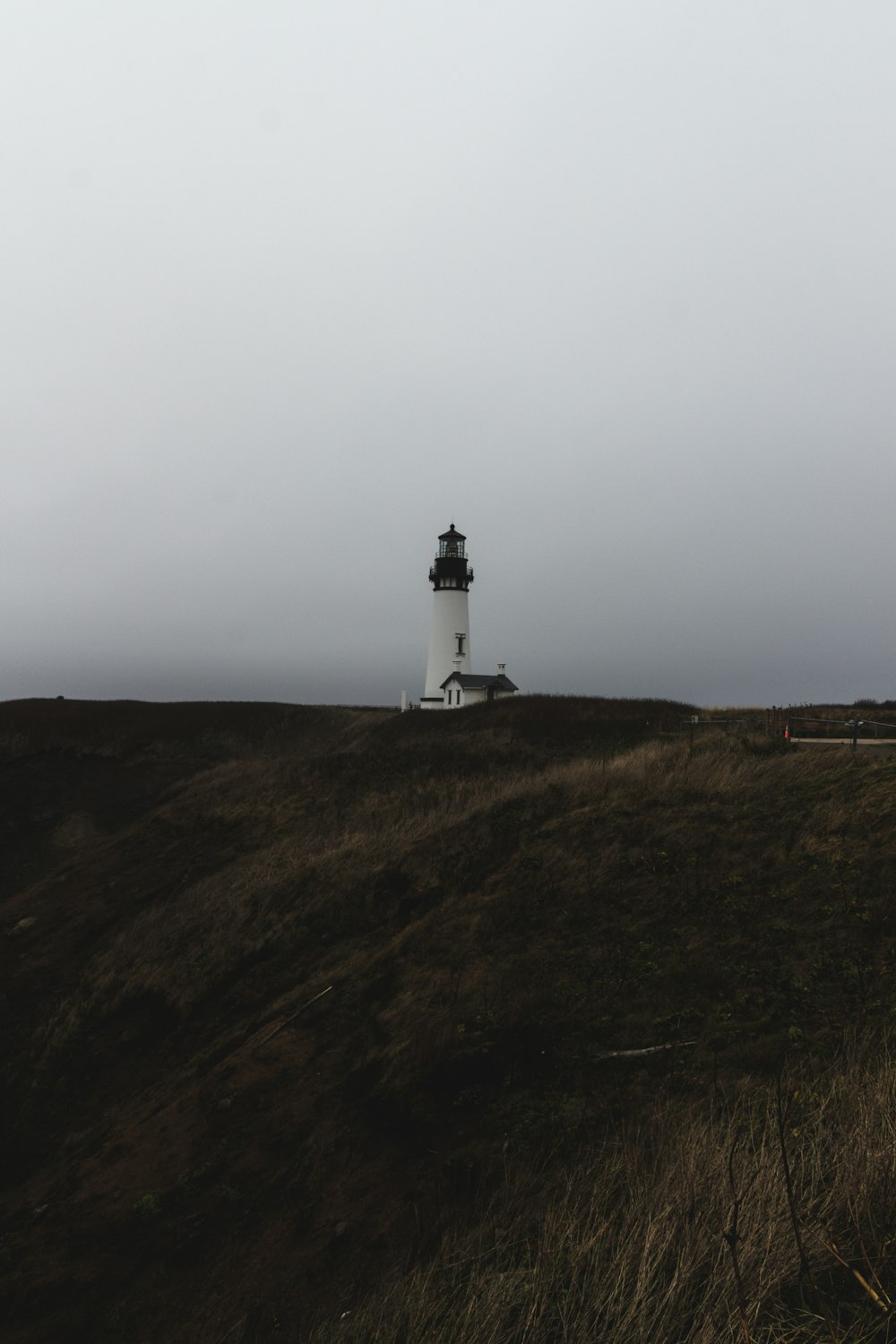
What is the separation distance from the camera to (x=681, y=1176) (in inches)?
187

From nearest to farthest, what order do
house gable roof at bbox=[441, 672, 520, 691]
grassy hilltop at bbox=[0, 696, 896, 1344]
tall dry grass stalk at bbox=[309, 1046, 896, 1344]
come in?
1. tall dry grass stalk at bbox=[309, 1046, 896, 1344]
2. grassy hilltop at bbox=[0, 696, 896, 1344]
3. house gable roof at bbox=[441, 672, 520, 691]

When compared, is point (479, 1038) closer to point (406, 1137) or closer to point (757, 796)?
point (406, 1137)

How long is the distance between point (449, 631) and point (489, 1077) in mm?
40021

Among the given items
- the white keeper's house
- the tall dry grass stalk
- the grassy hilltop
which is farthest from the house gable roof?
the tall dry grass stalk

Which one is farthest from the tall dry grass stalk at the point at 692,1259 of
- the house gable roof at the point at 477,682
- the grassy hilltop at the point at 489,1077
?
the house gable roof at the point at 477,682

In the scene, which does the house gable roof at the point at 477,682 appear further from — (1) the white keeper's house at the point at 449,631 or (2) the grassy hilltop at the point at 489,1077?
(2) the grassy hilltop at the point at 489,1077

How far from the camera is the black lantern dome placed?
4772 cm

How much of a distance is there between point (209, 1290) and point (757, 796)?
11.5 meters

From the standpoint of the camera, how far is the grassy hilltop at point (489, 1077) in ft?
13.1

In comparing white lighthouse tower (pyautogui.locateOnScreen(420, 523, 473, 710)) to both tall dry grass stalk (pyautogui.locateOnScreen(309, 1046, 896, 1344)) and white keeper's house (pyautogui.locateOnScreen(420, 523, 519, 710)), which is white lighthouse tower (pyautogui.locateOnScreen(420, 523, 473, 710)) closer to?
white keeper's house (pyautogui.locateOnScreen(420, 523, 519, 710))

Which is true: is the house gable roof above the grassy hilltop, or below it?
above

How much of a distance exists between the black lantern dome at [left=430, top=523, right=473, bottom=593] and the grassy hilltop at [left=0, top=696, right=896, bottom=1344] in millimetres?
30492

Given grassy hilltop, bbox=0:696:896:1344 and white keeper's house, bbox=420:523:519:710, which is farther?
white keeper's house, bbox=420:523:519:710

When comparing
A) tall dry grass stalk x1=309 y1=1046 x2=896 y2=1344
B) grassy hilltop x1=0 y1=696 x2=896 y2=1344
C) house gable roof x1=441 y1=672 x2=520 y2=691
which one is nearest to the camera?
tall dry grass stalk x1=309 y1=1046 x2=896 y2=1344
